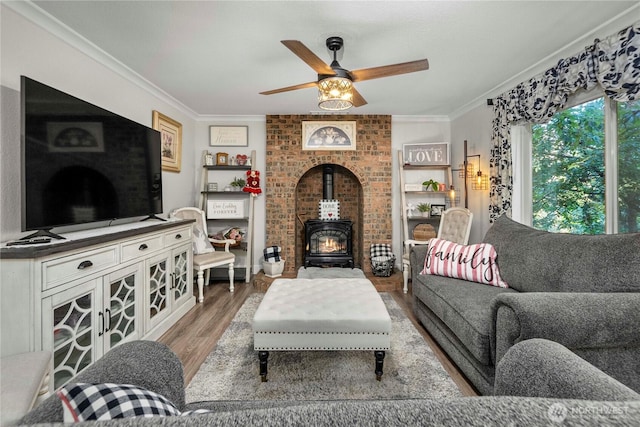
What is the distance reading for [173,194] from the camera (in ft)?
12.9

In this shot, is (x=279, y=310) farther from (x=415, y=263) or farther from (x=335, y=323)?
(x=415, y=263)

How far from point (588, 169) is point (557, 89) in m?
0.71

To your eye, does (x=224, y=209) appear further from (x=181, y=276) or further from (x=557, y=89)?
(x=557, y=89)

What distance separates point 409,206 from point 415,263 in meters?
1.95

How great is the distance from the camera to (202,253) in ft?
11.9

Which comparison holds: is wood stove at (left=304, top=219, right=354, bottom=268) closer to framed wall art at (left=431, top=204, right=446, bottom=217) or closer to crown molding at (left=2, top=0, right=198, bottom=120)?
framed wall art at (left=431, top=204, right=446, bottom=217)

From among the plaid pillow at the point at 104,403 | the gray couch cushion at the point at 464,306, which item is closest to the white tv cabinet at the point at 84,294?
the plaid pillow at the point at 104,403

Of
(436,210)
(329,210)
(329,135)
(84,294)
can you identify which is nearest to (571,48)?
(436,210)

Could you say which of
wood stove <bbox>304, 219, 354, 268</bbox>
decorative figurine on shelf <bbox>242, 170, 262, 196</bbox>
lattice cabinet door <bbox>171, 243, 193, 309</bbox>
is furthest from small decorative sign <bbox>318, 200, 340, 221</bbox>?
lattice cabinet door <bbox>171, 243, 193, 309</bbox>

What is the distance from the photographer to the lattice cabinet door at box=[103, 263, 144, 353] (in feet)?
6.30

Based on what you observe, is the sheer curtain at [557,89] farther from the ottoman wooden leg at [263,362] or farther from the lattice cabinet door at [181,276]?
the lattice cabinet door at [181,276]

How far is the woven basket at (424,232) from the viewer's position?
4.36 meters

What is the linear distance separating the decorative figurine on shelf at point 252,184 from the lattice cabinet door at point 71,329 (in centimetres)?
257

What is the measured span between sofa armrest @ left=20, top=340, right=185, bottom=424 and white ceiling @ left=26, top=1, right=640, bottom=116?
78.7 inches
